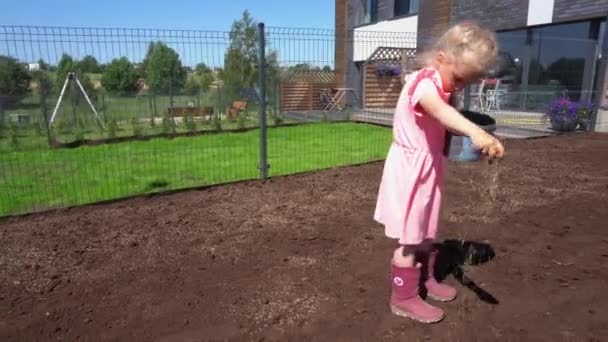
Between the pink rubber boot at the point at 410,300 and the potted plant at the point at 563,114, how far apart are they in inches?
376

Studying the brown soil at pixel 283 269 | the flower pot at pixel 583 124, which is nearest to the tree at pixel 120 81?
the brown soil at pixel 283 269

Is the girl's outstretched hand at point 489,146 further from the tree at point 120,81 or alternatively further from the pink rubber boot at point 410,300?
the tree at point 120,81

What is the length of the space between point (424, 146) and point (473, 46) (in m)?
0.54

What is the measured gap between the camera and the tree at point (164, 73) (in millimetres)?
9711

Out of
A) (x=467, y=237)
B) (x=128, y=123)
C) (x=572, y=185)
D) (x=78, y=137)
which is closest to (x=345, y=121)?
(x=128, y=123)

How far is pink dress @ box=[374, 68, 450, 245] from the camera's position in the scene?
7.81ft

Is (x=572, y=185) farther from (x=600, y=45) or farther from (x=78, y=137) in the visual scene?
(x=78, y=137)

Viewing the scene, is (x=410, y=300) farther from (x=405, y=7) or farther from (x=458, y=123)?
(x=405, y=7)

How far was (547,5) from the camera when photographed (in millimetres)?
12203

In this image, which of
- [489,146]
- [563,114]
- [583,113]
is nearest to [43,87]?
[489,146]

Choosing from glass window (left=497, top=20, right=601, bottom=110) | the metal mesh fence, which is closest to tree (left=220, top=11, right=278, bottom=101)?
the metal mesh fence

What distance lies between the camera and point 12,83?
Result: 8883 millimetres

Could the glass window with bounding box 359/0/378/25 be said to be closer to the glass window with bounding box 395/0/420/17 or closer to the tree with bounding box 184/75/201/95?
the glass window with bounding box 395/0/420/17

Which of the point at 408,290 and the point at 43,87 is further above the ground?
the point at 43,87
